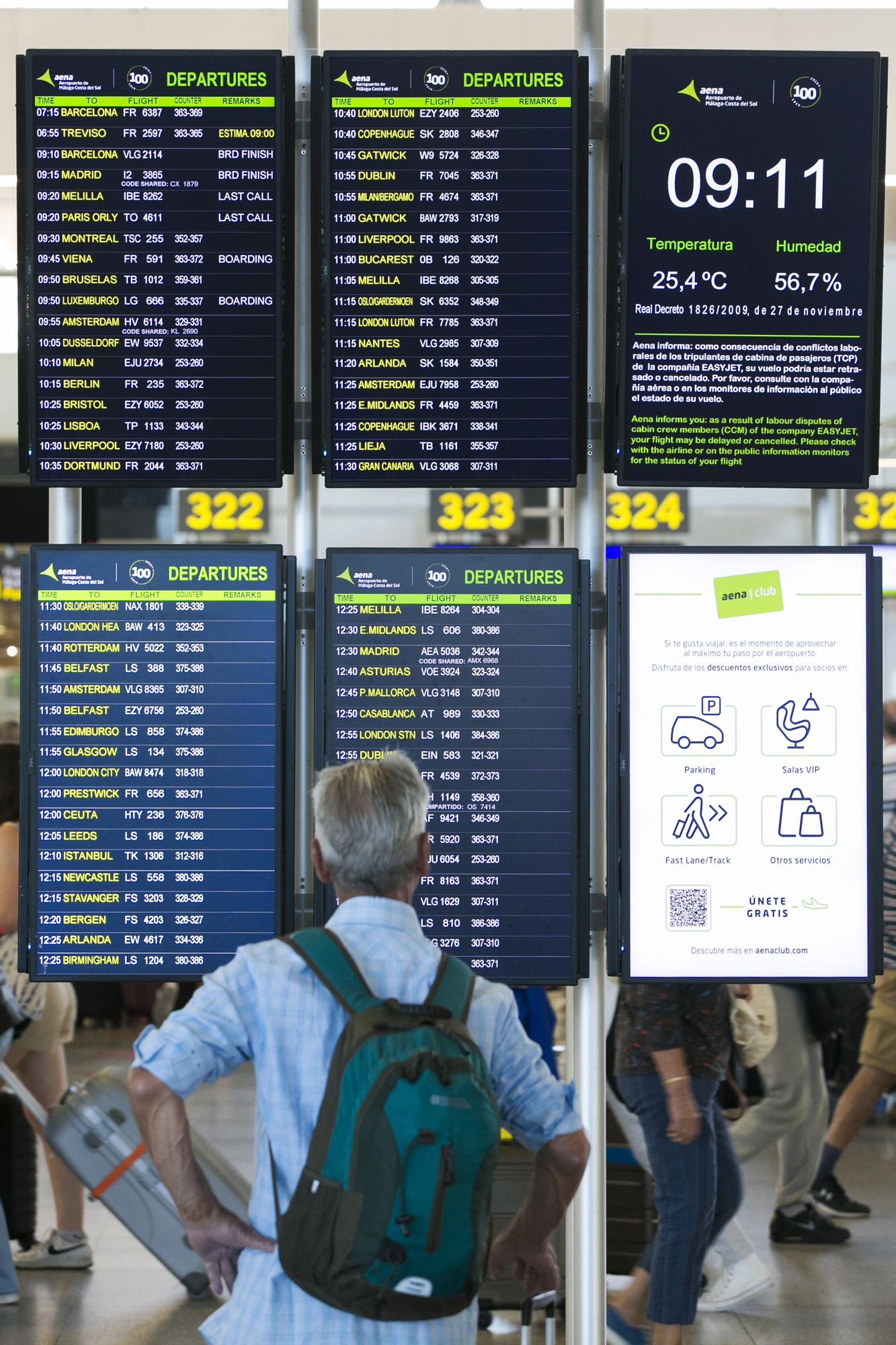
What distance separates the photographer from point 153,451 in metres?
3.36

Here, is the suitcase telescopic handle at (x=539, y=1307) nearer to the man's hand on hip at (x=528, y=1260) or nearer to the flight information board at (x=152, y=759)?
the man's hand on hip at (x=528, y=1260)

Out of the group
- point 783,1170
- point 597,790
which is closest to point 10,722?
point 783,1170

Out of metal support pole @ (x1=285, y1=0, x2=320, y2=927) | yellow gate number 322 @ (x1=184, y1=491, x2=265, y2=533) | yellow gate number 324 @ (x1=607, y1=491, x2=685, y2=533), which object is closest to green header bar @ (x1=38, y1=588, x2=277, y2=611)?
metal support pole @ (x1=285, y1=0, x2=320, y2=927)

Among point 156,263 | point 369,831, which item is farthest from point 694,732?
point 156,263

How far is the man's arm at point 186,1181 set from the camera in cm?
209

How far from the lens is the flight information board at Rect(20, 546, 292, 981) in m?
3.29

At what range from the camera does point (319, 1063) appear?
2.05 m

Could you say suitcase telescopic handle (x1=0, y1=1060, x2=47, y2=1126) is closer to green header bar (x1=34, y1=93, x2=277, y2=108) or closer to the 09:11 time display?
green header bar (x1=34, y1=93, x2=277, y2=108)

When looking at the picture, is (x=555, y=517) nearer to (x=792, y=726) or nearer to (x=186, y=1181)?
(x=792, y=726)

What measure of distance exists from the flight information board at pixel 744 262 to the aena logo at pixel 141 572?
107 centimetres

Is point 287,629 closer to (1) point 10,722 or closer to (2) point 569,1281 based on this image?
(2) point 569,1281

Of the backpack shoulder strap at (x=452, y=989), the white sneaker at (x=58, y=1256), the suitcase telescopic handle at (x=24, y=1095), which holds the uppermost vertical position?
the backpack shoulder strap at (x=452, y=989)

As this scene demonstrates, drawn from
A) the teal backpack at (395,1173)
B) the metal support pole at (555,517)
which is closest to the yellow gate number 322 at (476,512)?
the metal support pole at (555,517)

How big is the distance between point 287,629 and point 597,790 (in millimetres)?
791
